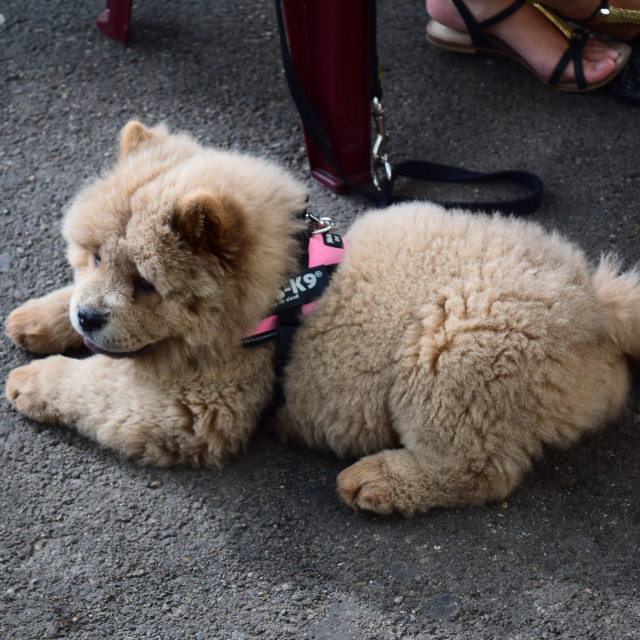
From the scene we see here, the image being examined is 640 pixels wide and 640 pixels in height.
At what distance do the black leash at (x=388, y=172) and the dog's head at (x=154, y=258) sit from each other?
4.37 feet

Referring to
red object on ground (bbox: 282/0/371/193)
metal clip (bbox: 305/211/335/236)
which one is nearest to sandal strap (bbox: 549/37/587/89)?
red object on ground (bbox: 282/0/371/193)

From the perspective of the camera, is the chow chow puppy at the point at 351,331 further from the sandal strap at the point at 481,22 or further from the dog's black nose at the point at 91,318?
the sandal strap at the point at 481,22

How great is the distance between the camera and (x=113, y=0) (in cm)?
528

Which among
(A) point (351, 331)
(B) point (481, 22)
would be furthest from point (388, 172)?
(A) point (351, 331)

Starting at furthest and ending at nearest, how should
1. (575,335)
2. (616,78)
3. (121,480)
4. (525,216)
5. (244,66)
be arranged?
(244,66)
(616,78)
(525,216)
(121,480)
(575,335)

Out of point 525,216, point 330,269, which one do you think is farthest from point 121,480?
point 525,216

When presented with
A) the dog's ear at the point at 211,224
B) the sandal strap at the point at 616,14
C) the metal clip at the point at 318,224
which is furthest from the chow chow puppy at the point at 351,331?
the sandal strap at the point at 616,14

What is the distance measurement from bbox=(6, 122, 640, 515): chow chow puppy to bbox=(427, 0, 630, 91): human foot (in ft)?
7.33

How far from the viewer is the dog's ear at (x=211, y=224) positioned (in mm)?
2600

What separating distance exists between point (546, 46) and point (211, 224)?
3279 mm

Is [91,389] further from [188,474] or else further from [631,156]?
[631,156]

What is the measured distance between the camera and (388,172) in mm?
4273

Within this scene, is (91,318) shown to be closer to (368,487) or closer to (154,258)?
(154,258)

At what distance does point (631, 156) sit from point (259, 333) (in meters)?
3.02
